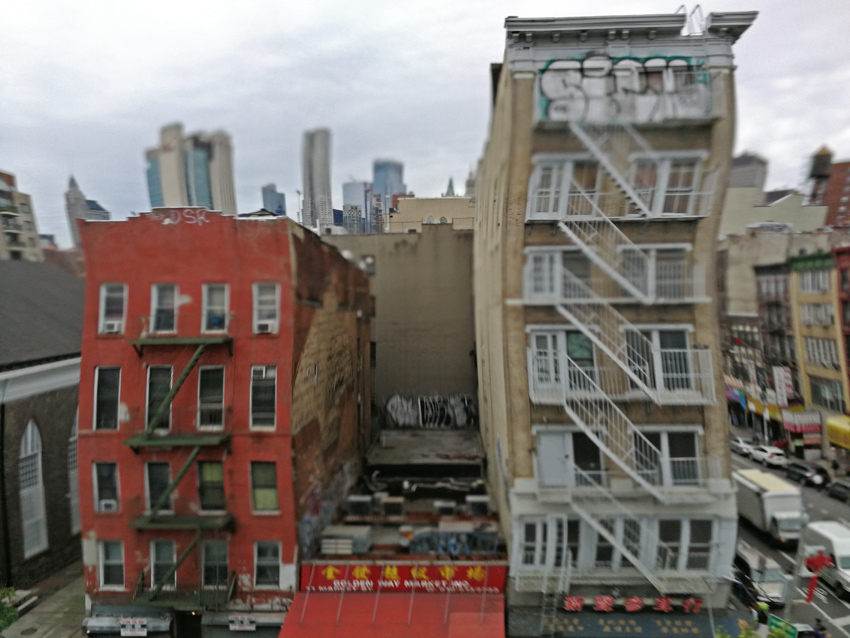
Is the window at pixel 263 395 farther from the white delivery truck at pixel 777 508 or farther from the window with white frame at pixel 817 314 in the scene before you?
the window with white frame at pixel 817 314

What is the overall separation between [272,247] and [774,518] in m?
17.8

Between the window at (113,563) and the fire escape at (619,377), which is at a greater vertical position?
the fire escape at (619,377)

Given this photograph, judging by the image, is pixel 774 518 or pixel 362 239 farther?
pixel 362 239

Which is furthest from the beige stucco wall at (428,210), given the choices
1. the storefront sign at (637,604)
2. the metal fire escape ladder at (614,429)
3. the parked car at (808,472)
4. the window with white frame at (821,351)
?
the storefront sign at (637,604)

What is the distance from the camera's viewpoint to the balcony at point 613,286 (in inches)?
420

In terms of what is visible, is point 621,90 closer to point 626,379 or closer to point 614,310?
point 614,310

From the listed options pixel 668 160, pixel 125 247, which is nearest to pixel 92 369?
pixel 125 247

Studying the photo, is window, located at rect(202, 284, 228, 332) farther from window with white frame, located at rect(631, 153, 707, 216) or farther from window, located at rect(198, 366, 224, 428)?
window with white frame, located at rect(631, 153, 707, 216)

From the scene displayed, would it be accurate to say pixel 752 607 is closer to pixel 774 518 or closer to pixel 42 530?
pixel 774 518

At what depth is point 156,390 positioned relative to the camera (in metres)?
11.8

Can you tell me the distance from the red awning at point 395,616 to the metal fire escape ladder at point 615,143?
10.3 metres

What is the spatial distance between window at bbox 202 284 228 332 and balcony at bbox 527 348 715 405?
805 centimetres

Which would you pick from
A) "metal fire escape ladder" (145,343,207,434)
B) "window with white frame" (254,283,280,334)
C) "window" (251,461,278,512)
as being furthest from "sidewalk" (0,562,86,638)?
"window with white frame" (254,283,280,334)

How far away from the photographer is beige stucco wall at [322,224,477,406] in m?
27.2
